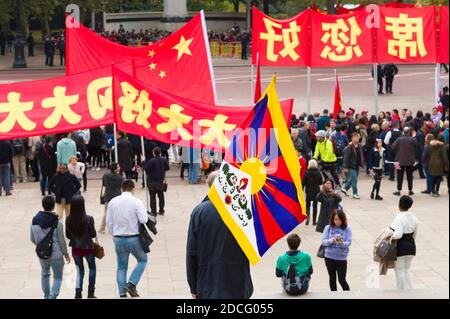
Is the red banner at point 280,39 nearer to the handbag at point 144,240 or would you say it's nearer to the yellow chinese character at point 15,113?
the yellow chinese character at point 15,113

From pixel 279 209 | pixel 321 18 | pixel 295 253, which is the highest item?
pixel 321 18

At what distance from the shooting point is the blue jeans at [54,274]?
36.4 feet

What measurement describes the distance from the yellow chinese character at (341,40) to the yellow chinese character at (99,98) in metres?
10.1

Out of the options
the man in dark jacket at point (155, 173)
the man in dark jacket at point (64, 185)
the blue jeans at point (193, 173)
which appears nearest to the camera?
the man in dark jacket at point (64, 185)

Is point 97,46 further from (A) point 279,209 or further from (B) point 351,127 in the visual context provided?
(A) point 279,209

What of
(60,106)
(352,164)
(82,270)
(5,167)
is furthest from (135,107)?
(352,164)

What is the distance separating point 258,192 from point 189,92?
382 inches

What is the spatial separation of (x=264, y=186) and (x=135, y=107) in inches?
276

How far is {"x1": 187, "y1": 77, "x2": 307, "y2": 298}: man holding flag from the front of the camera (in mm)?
7289

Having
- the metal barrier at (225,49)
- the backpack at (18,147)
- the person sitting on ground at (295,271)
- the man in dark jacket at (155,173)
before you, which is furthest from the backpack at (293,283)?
the metal barrier at (225,49)

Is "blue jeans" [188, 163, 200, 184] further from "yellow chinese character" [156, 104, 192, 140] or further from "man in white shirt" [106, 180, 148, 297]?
"man in white shirt" [106, 180, 148, 297]

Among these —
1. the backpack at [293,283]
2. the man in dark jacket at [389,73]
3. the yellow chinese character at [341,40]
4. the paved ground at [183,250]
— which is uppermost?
the yellow chinese character at [341,40]

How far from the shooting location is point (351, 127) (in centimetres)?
2178

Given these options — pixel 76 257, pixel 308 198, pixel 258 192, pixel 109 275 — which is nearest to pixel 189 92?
pixel 308 198
